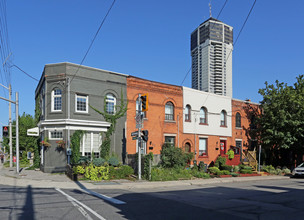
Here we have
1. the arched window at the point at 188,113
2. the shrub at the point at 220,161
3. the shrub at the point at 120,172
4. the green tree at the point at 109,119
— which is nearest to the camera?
the shrub at the point at 120,172

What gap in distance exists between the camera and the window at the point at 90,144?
2240cm

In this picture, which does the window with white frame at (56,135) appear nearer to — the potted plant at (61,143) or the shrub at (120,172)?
the potted plant at (61,143)

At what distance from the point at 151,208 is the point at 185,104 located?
19941mm

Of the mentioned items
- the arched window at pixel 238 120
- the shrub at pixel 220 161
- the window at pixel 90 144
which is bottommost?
the shrub at pixel 220 161

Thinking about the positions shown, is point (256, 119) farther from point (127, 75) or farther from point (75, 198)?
point (75, 198)

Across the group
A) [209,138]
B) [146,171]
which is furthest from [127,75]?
[209,138]

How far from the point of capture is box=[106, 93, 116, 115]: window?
24109 millimetres

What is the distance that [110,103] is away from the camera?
24297 mm

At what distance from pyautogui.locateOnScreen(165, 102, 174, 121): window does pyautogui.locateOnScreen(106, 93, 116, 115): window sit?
585 cm

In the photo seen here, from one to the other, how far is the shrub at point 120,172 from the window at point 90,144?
413 centimetres

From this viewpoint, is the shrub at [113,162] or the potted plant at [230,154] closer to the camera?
the shrub at [113,162]

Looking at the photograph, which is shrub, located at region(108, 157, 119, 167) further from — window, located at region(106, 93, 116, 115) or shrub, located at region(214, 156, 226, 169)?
shrub, located at region(214, 156, 226, 169)

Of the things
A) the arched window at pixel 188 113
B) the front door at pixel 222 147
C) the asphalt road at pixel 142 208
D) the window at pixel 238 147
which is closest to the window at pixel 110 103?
the arched window at pixel 188 113

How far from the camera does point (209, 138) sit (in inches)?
1190
